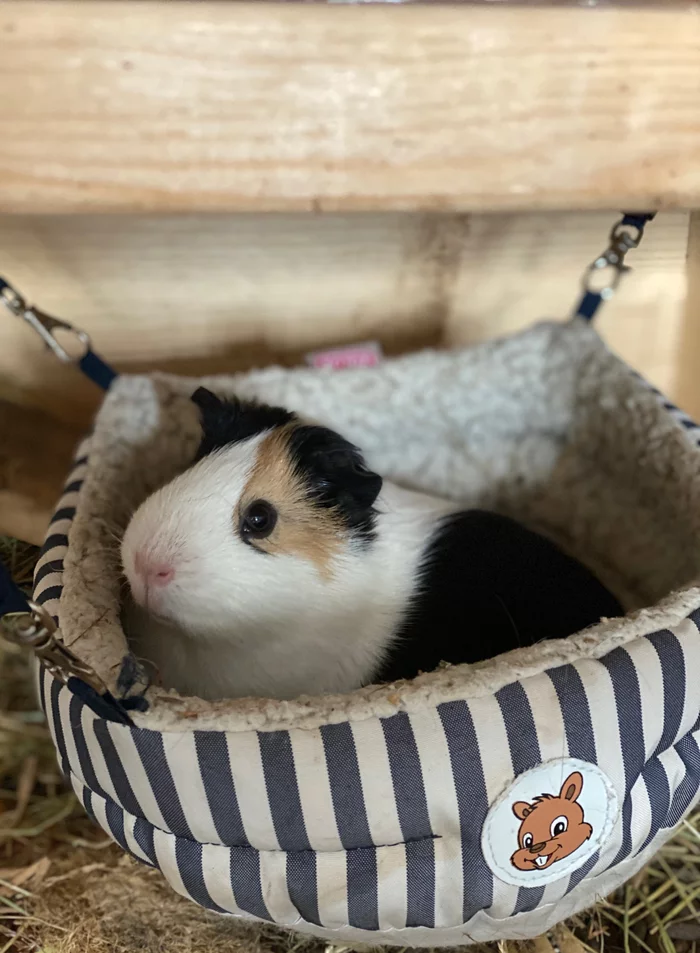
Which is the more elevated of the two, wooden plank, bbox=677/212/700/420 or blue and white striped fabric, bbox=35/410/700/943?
wooden plank, bbox=677/212/700/420

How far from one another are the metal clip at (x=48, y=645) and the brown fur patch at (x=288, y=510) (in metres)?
0.31

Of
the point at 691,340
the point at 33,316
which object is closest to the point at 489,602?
the point at 33,316

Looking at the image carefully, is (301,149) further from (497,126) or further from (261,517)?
(261,517)

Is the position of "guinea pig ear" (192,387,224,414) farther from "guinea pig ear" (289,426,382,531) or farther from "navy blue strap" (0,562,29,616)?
"navy blue strap" (0,562,29,616)

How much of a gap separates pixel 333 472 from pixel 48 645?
17.4 inches

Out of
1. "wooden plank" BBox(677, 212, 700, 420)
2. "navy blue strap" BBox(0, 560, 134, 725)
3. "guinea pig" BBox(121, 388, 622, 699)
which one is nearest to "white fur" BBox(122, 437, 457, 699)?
"guinea pig" BBox(121, 388, 622, 699)

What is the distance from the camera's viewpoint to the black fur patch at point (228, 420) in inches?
39.6

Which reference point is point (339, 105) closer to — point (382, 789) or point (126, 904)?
point (382, 789)

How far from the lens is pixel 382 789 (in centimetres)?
71

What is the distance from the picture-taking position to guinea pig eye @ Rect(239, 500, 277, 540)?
904 mm

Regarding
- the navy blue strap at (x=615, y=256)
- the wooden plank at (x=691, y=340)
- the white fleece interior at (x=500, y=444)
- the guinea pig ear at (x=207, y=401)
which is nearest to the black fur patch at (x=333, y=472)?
the guinea pig ear at (x=207, y=401)

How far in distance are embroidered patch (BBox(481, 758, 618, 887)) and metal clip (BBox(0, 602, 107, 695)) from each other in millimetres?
385

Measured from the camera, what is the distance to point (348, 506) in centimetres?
98

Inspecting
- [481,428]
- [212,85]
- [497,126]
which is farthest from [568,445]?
[212,85]
